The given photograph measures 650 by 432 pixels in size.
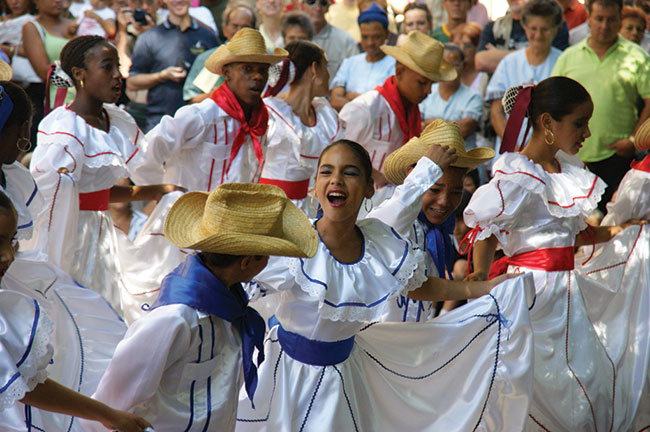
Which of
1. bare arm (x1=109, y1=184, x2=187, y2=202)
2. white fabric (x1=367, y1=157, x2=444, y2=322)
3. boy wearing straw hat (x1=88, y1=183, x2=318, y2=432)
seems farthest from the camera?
bare arm (x1=109, y1=184, x2=187, y2=202)

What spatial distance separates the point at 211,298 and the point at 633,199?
3172mm

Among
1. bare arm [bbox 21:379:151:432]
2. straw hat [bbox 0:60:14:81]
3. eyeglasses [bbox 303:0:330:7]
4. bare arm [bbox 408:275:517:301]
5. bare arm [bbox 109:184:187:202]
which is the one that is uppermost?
straw hat [bbox 0:60:14:81]

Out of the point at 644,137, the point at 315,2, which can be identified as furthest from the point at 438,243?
the point at 315,2

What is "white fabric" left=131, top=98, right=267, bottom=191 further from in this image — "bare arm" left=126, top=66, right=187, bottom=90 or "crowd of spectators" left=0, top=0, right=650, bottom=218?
"bare arm" left=126, top=66, right=187, bottom=90

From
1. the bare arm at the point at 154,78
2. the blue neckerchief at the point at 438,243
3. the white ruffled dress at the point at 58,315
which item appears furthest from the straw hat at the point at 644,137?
the bare arm at the point at 154,78

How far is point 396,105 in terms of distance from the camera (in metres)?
6.55

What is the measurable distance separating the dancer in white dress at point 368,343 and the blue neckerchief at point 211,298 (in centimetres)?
44

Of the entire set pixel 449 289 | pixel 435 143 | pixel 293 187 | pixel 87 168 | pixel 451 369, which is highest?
pixel 435 143

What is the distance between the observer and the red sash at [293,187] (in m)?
6.20

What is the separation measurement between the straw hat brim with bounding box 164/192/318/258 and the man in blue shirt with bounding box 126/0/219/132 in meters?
5.06

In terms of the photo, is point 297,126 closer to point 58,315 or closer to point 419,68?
point 419,68

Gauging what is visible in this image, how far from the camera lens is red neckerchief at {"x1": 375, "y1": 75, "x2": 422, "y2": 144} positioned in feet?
21.5

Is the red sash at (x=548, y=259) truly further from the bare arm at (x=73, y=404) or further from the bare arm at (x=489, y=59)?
the bare arm at (x=489, y=59)

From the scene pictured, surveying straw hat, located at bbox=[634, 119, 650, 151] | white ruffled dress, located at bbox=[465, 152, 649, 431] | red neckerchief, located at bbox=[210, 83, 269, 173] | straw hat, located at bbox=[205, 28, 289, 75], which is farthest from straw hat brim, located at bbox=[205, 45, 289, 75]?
straw hat, located at bbox=[634, 119, 650, 151]
